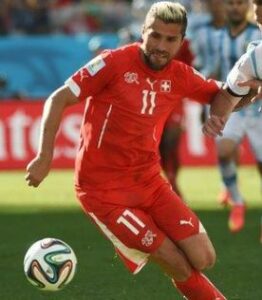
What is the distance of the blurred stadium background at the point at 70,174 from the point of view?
9016mm

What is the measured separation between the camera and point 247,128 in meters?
12.3

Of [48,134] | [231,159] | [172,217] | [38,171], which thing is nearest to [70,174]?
[231,159]

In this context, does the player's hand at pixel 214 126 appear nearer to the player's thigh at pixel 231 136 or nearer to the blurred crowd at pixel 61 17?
the player's thigh at pixel 231 136

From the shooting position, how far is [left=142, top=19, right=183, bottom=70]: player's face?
24.2ft

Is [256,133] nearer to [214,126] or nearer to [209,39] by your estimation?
[209,39]

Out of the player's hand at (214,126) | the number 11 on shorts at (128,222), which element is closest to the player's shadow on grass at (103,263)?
the number 11 on shorts at (128,222)

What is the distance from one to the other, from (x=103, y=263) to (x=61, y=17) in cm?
1338

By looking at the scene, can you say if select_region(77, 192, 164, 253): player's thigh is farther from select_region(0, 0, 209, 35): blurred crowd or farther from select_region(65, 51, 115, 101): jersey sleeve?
select_region(0, 0, 209, 35): blurred crowd

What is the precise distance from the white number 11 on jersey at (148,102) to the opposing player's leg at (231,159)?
4509mm

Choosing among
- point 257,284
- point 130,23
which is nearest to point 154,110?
point 257,284

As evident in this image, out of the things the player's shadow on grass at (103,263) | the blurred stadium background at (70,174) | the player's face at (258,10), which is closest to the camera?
the player's face at (258,10)

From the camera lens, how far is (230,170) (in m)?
12.3

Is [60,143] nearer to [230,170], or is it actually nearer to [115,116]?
[230,170]

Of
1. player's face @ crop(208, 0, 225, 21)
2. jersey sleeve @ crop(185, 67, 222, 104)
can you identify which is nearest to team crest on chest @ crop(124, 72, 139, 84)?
jersey sleeve @ crop(185, 67, 222, 104)
